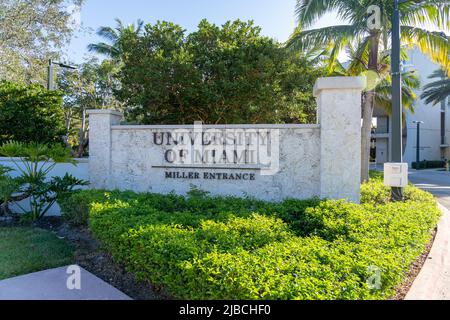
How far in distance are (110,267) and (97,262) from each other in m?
0.36

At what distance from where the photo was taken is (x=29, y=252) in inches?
190

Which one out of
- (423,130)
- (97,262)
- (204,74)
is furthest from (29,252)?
(423,130)

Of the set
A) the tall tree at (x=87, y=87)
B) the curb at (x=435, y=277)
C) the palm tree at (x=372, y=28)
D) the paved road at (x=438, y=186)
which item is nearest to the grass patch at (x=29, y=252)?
the curb at (x=435, y=277)

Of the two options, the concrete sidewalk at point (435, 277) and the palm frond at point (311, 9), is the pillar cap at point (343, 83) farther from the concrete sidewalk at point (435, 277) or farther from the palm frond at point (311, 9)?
the palm frond at point (311, 9)

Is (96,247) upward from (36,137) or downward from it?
downward

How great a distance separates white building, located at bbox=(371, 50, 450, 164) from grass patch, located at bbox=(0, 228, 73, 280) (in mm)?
37649

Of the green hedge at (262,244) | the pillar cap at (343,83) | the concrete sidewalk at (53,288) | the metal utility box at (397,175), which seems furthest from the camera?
the metal utility box at (397,175)

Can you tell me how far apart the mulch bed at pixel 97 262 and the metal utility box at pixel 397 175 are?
5225 millimetres

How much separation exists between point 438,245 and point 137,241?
434cm

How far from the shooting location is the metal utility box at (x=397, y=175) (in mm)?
6408

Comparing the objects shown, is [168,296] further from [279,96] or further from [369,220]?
[279,96]
